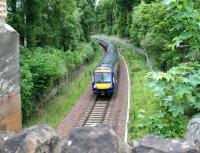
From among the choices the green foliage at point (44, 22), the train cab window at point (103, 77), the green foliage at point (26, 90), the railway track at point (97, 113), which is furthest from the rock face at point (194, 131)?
the green foliage at point (44, 22)

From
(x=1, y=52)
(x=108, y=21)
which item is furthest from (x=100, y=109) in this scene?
(x=108, y=21)

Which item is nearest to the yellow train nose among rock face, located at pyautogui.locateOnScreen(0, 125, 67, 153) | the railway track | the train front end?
the train front end

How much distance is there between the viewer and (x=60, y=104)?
90.1ft

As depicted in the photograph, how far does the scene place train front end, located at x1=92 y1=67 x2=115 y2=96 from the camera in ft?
98.6

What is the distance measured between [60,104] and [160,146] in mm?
23794

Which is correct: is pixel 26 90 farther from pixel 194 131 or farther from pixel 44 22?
pixel 194 131

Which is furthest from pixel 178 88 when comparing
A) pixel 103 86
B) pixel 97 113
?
pixel 103 86

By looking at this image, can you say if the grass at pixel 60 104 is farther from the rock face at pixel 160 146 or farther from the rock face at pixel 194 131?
the rock face at pixel 160 146

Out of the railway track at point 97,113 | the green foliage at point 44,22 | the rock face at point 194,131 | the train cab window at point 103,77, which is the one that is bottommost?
the railway track at point 97,113

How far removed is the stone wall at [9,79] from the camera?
5.89 metres

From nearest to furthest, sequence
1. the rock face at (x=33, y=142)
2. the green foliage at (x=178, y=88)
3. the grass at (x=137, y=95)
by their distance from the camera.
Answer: the rock face at (x=33, y=142) → the green foliage at (x=178, y=88) → the grass at (x=137, y=95)

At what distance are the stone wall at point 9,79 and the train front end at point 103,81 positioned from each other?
2336cm

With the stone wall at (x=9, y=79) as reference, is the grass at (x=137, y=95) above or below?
below

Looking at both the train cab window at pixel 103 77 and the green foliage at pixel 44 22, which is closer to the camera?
the train cab window at pixel 103 77
